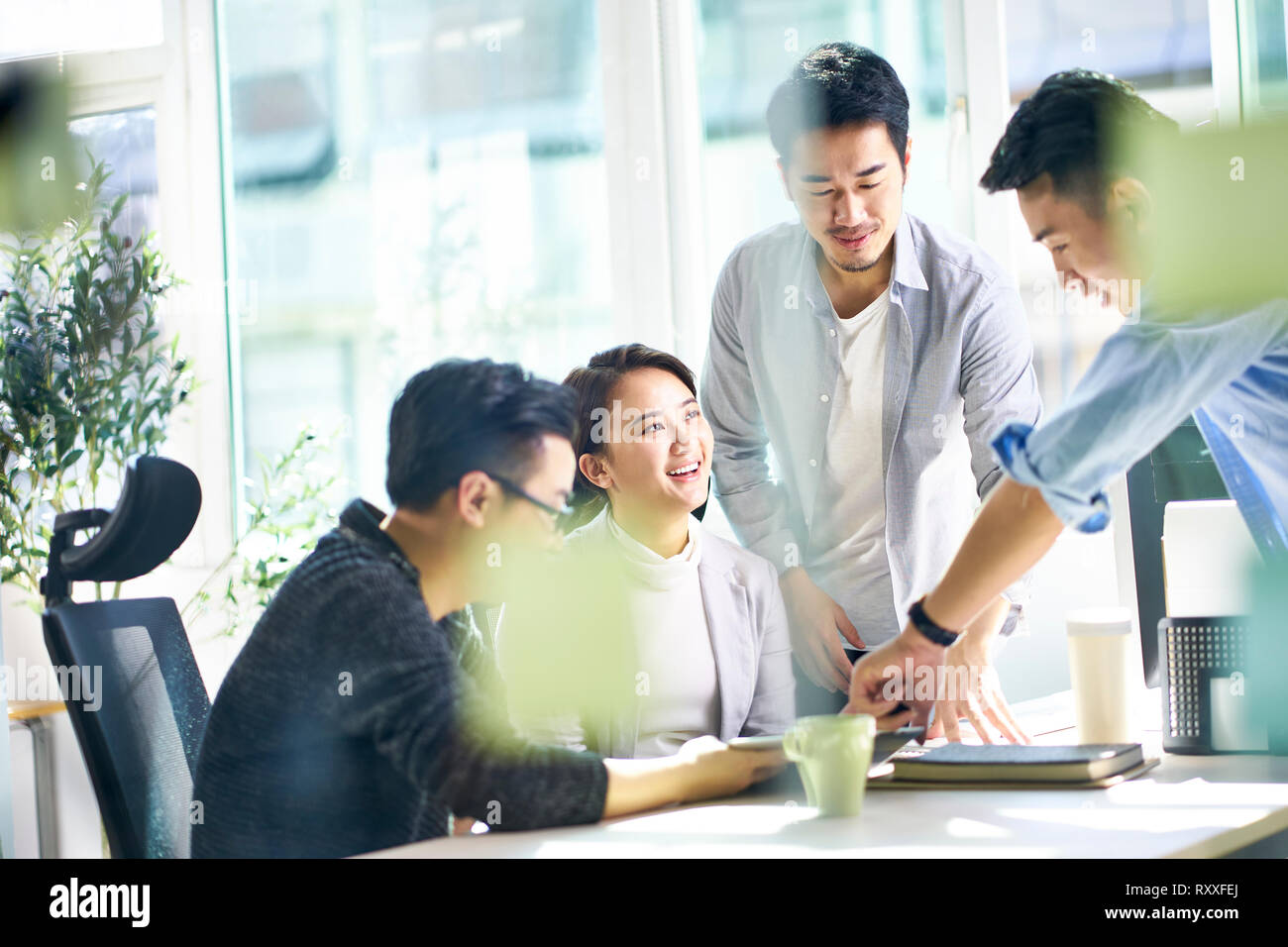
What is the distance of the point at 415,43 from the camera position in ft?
9.87

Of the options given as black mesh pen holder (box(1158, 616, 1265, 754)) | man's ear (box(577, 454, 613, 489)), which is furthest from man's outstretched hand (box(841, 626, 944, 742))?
man's ear (box(577, 454, 613, 489))

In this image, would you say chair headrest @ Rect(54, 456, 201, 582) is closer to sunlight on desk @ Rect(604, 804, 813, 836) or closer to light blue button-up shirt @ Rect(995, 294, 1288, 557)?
sunlight on desk @ Rect(604, 804, 813, 836)

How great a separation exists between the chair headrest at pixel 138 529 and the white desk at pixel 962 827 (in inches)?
20.3

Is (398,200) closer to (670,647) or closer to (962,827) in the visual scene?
(670,647)

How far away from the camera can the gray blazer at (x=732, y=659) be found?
1.71m

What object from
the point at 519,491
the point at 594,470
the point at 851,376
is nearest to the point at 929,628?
the point at 519,491

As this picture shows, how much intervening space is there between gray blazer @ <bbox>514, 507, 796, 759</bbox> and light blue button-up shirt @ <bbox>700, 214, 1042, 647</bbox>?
199mm

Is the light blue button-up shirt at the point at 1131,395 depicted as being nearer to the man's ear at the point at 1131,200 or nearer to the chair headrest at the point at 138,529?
the man's ear at the point at 1131,200

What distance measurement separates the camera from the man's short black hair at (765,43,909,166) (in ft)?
6.15

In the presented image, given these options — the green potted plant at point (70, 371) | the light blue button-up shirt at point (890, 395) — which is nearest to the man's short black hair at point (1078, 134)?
the light blue button-up shirt at point (890, 395)

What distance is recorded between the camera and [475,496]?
4.47 ft

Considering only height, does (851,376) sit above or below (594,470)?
above

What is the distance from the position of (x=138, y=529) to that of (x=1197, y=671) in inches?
46.5
